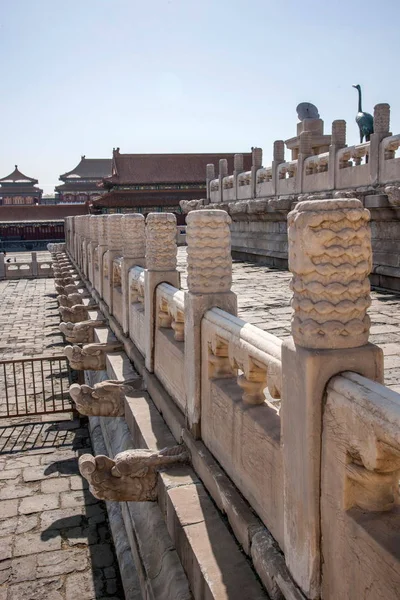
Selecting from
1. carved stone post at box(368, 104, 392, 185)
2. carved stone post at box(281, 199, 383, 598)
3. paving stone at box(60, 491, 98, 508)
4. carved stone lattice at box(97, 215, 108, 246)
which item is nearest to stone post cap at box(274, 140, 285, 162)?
carved stone post at box(368, 104, 392, 185)

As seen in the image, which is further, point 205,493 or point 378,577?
point 205,493

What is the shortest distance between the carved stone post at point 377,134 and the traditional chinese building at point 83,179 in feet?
166

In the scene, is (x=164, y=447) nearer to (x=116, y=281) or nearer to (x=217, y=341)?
(x=217, y=341)

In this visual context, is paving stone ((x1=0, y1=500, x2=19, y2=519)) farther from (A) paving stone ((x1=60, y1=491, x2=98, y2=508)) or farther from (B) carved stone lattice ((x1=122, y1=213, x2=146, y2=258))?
(B) carved stone lattice ((x1=122, y1=213, x2=146, y2=258))

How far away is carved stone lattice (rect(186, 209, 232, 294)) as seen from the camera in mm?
3748

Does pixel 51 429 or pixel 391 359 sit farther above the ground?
pixel 391 359

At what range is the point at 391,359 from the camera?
4391 millimetres

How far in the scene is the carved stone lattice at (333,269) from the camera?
2.04 m

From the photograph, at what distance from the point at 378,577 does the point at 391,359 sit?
8.99ft

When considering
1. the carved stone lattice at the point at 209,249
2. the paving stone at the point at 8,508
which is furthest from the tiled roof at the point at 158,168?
the carved stone lattice at the point at 209,249

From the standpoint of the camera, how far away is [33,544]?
5469 millimetres

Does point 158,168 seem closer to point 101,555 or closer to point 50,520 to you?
point 50,520

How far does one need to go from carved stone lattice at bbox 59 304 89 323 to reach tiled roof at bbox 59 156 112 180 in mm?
51311

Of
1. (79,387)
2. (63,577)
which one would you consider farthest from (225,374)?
(63,577)
